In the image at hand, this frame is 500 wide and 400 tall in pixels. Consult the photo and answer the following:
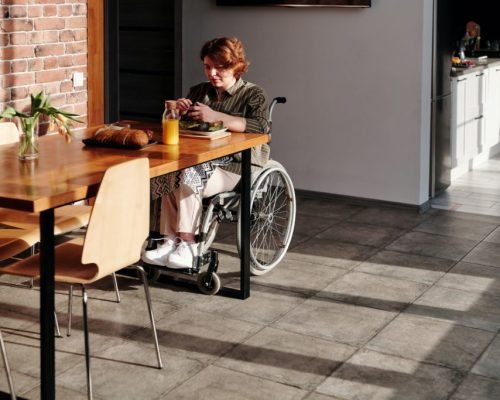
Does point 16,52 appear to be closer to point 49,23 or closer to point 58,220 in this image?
point 49,23

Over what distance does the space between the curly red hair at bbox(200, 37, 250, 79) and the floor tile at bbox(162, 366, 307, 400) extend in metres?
1.73

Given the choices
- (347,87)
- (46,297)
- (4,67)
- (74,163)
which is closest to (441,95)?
(347,87)

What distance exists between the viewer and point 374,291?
15.1 feet

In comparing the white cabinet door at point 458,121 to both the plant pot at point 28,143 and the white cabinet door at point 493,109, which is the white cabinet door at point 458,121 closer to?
the white cabinet door at point 493,109

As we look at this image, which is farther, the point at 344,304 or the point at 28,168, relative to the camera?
the point at 344,304

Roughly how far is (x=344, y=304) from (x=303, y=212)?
1.92 meters

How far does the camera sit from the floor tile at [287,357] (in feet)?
11.6

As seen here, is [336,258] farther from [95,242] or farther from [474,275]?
[95,242]

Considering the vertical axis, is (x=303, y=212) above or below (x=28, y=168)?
below

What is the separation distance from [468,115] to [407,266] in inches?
107

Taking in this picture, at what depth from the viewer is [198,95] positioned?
4.86m

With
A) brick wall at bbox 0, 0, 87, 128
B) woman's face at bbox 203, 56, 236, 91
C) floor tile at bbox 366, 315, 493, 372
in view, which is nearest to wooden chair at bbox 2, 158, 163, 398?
floor tile at bbox 366, 315, 493, 372

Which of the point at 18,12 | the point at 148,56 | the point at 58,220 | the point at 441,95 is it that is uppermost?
the point at 18,12

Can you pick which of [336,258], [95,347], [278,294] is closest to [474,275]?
[336,258]
